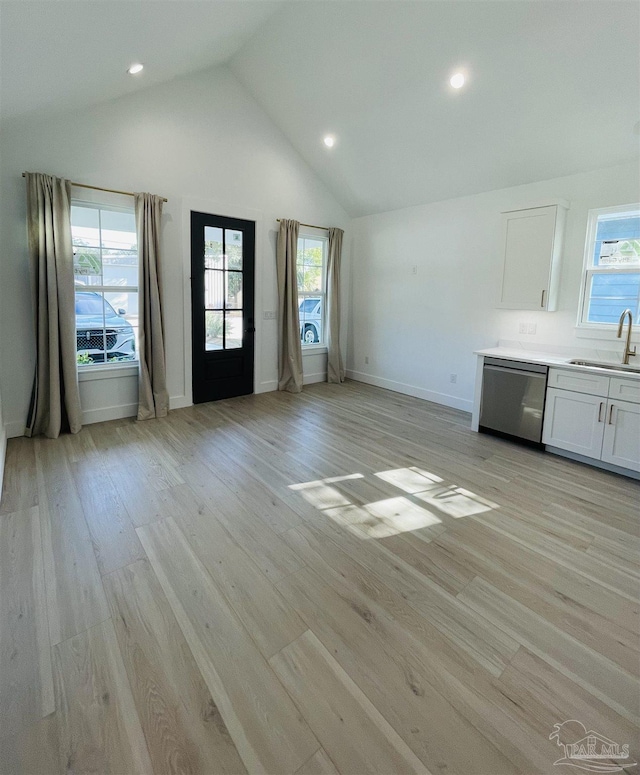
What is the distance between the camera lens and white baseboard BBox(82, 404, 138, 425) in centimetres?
423

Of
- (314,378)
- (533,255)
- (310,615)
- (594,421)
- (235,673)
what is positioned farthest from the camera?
(314,378)

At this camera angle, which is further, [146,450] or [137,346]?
[137,346]

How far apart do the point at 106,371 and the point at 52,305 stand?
2.89ft

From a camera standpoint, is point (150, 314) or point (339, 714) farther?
point (150, 314)

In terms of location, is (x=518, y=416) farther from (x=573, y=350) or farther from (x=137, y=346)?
(x=137, y=346)

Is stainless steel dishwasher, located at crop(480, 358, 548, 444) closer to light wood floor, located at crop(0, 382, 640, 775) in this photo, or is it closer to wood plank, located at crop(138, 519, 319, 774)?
Result: light wood floor, located at crop(0, 382, 640, 775)

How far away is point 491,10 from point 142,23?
254cm

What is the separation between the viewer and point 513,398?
392 cm

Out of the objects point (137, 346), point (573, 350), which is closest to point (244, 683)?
point (137, 346)

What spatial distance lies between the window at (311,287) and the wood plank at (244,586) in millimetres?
4020

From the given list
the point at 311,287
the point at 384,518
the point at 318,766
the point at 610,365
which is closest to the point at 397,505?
the point at 384,518

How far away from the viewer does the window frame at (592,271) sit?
11.9 ft

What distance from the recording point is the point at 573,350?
4016mm

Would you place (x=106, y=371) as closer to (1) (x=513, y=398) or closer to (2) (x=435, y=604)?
(2) (x=435, y=604)
